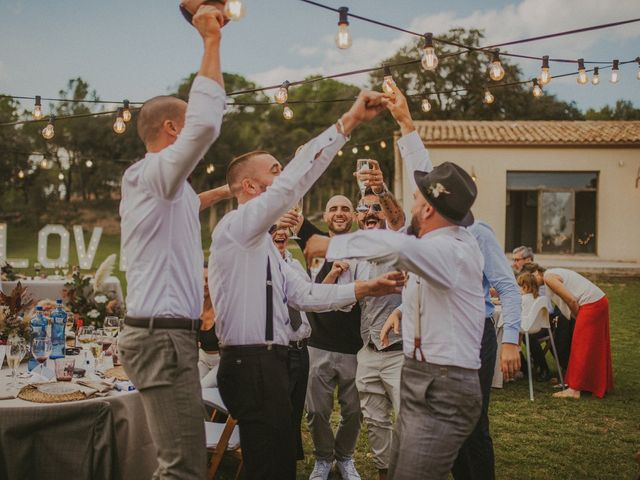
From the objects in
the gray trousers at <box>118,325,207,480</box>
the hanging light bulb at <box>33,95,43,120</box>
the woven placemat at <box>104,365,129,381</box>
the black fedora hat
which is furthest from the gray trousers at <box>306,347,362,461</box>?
the hanging light bulb at <box>33,95,43,120</box>

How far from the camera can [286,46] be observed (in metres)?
38.0

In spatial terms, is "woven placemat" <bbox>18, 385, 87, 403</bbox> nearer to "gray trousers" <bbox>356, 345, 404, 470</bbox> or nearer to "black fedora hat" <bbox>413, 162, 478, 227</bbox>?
"gray trousers" <bbox>356, 345, 404, 470</bbox>

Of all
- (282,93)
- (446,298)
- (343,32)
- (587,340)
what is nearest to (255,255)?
(446,298)

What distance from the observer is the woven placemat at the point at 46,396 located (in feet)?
10.4

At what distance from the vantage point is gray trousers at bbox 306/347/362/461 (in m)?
4.40

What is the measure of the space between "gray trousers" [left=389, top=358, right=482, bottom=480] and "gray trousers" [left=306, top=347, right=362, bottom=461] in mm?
2007

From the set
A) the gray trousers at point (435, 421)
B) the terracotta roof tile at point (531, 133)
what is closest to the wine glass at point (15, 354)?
the gray trousers at point (435, 421)

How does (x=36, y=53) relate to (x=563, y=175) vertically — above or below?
above

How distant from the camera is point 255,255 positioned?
249 cm

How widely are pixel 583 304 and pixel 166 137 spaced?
19.5 feet

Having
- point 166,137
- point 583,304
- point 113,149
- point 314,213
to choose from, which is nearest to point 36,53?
point 113,149

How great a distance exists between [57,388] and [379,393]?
2060 mm

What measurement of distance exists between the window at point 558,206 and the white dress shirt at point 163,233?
19.3 metres

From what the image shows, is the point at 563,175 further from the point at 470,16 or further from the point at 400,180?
the point at 470,16
